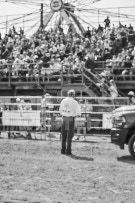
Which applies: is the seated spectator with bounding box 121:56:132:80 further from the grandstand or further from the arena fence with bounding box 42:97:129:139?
the arena fence with bounding box 42:97:129:139

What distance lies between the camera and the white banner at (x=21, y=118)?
1566cm

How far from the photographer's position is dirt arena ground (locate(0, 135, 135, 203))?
6352mm

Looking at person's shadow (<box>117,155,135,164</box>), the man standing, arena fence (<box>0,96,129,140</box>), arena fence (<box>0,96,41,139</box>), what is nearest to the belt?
the man standing

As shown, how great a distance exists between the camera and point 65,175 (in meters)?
8.09

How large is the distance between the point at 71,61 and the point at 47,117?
20.3ft

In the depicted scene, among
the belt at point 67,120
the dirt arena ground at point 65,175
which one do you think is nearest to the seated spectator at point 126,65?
the dirt arena ground at point 65,175

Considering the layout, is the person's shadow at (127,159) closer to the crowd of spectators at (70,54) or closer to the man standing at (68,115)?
the man standing at (68,115)

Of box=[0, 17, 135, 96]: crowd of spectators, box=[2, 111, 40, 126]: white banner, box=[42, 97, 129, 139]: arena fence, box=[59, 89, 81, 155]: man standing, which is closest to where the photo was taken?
box=[59, 89, 81, 155]: man standing

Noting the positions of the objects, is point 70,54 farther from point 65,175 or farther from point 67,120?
point 65,175

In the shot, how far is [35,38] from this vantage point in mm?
26266

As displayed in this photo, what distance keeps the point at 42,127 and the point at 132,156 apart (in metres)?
5.80

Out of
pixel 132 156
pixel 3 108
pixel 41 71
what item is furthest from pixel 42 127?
pixel 41 71

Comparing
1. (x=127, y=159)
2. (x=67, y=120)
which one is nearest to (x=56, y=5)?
(x=67, y=120)

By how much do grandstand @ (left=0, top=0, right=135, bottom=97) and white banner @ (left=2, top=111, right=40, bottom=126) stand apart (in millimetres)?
4558
